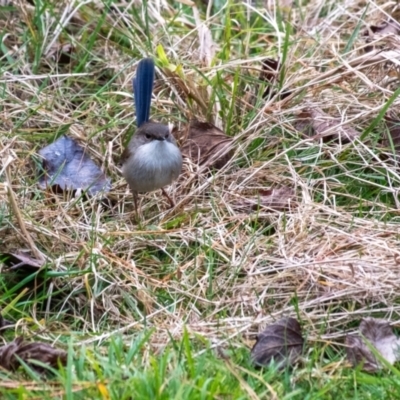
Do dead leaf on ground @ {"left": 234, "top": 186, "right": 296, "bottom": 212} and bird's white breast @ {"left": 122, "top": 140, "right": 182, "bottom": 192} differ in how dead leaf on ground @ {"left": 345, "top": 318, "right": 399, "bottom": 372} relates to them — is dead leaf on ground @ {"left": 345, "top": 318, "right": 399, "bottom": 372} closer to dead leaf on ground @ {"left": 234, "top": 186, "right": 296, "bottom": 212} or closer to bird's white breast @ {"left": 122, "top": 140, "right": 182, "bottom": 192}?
dead leaf on ground @ {"left": 234, "top": 186, "right": 296, "bottom": 212}

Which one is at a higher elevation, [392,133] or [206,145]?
[392,133]

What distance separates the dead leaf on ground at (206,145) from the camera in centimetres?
495

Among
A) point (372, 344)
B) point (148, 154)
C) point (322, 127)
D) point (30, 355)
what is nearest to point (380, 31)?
point (322, 127)

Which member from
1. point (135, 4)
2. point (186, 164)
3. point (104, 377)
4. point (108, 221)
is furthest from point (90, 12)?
point (104, 377)

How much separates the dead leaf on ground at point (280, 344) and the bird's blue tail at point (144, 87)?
1697 mm

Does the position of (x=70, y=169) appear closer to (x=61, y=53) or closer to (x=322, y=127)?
(x=61, y=53)

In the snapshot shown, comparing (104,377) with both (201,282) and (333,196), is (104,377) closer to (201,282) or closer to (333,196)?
(201,282)

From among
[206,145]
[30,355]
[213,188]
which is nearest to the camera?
[30,355]

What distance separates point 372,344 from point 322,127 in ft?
5.79

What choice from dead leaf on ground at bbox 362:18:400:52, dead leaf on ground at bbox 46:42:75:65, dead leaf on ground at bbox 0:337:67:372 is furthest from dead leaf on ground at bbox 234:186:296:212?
dead leaf on ground at bbox 46:42:75:65

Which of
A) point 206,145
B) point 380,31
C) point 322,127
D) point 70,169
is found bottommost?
point 70,169

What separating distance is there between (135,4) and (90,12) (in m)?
0.28

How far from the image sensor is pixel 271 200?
15.1 ft

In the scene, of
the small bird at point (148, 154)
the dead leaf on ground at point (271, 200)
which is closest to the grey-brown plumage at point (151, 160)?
the small bird at point (148, 154)
